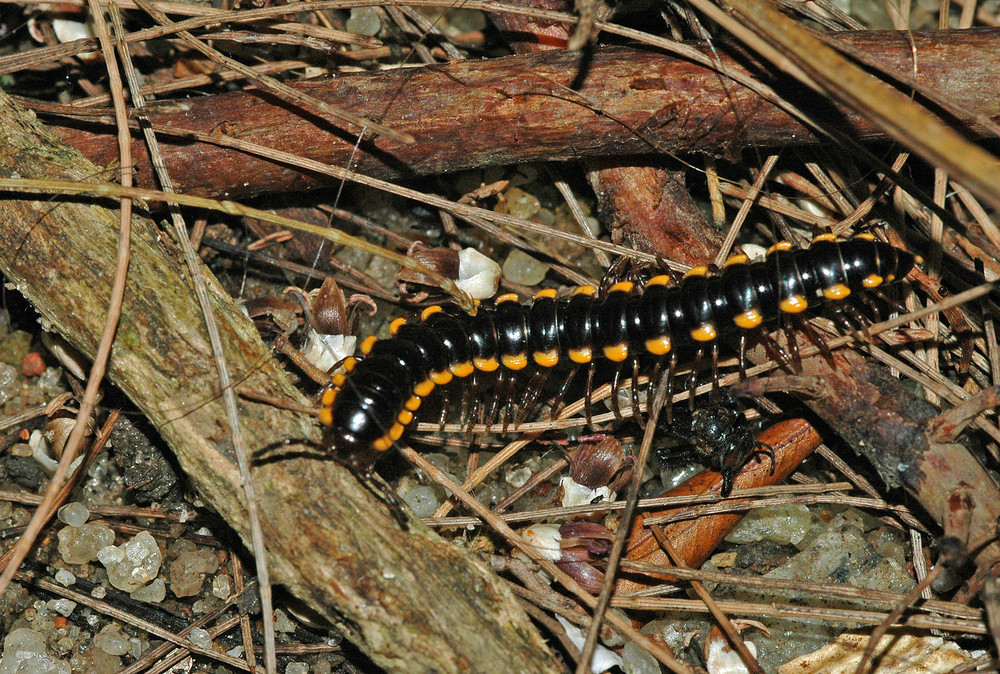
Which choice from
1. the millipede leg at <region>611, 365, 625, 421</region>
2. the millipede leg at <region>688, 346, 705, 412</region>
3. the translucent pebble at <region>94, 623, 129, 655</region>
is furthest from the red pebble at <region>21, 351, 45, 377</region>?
the millipede leg at <region>688, 346, 705, 412</region>

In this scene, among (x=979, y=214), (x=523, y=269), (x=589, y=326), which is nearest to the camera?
(x=589, y=326)

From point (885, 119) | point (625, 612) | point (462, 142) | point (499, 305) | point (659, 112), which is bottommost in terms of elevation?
point (625, 612)

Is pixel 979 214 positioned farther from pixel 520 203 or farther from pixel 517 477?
pixel 517 477

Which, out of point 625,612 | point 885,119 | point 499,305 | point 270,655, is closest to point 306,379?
point 499,305

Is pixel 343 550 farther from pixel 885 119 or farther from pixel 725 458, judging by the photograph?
pixel 885 119

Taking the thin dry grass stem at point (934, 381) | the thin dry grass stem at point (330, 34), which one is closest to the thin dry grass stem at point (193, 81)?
the thin dry grass stem at point (330, 34)

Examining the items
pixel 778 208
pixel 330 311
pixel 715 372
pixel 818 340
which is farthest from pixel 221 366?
pixel 778 208

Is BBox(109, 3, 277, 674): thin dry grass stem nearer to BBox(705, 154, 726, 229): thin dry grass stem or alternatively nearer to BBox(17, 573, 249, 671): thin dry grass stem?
BBox(17, 573, 249, 671): thin dry grass stem
